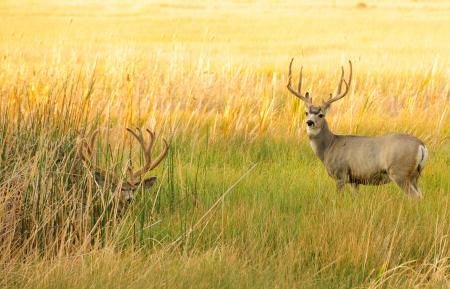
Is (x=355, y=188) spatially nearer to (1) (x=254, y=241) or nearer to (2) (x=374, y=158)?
(2) (x=374, y=158)

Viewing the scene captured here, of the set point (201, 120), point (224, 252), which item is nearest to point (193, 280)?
point (224, 252)

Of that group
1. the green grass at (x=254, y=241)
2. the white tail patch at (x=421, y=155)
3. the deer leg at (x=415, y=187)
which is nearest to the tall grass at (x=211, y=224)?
the green grass at (x=254, y=241)

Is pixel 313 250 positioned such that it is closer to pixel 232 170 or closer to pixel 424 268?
pixel 424 268

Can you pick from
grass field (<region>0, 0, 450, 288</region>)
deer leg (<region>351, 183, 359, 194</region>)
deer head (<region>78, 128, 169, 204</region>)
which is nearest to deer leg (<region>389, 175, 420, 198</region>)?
grass field (<region>0, 0, 450, 288</region>)

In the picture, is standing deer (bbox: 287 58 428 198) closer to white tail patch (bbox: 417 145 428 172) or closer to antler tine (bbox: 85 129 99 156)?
white tail patch (bbox: 417 145 428 172)

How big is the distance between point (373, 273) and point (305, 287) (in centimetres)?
53

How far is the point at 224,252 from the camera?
15.2ft

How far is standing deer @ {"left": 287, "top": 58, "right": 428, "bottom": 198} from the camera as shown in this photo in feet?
20.8

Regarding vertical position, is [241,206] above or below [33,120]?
below

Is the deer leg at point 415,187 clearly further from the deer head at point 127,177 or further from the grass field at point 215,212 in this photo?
the deer head at point 127,177

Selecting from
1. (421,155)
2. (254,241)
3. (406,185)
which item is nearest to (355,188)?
(406,185)

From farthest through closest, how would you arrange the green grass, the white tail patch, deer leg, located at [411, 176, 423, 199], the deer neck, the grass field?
the deer neck, the white tail patch, deer leg, located at [411, 176, 423, 199], the grass field, the green grass

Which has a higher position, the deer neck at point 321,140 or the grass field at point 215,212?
the deer neck at point 321,140

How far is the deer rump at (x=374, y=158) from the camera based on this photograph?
634 centimetres
